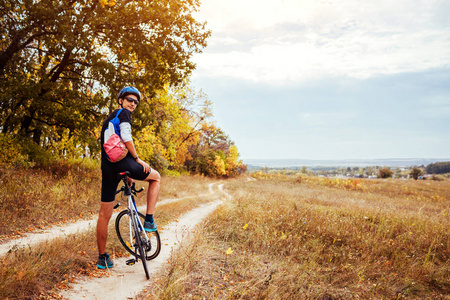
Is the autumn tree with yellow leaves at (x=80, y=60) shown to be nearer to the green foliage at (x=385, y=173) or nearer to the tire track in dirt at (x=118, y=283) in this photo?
the tire track in dirt at (x=118, y=283)

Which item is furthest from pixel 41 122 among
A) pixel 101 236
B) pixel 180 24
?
pixel 101 236

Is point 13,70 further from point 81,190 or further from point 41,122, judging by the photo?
point 81,190

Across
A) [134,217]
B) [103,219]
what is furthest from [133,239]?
[103,219]

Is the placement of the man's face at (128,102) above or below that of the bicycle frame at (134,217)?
above

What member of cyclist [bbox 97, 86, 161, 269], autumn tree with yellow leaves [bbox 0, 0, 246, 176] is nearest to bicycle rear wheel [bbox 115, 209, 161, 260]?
cyclist [bbox 97, 86, 161, 269]

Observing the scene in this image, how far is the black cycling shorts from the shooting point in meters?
4.16

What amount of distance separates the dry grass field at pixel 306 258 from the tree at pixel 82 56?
22.4 feet

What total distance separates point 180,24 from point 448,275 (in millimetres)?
12368

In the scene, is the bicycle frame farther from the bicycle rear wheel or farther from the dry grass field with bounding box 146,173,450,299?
the dry grass field with bounding box 146,173,450,299

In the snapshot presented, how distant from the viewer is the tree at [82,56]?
10.0 meters

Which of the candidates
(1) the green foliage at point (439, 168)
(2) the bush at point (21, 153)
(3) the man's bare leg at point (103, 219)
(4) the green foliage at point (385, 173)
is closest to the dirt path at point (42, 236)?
(3) the man's bare leg at point (103, 219)

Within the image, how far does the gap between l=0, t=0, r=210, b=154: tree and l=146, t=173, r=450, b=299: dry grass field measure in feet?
22.4

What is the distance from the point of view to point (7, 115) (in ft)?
39.2

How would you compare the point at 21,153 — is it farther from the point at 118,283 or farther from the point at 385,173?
the point at 385,173
